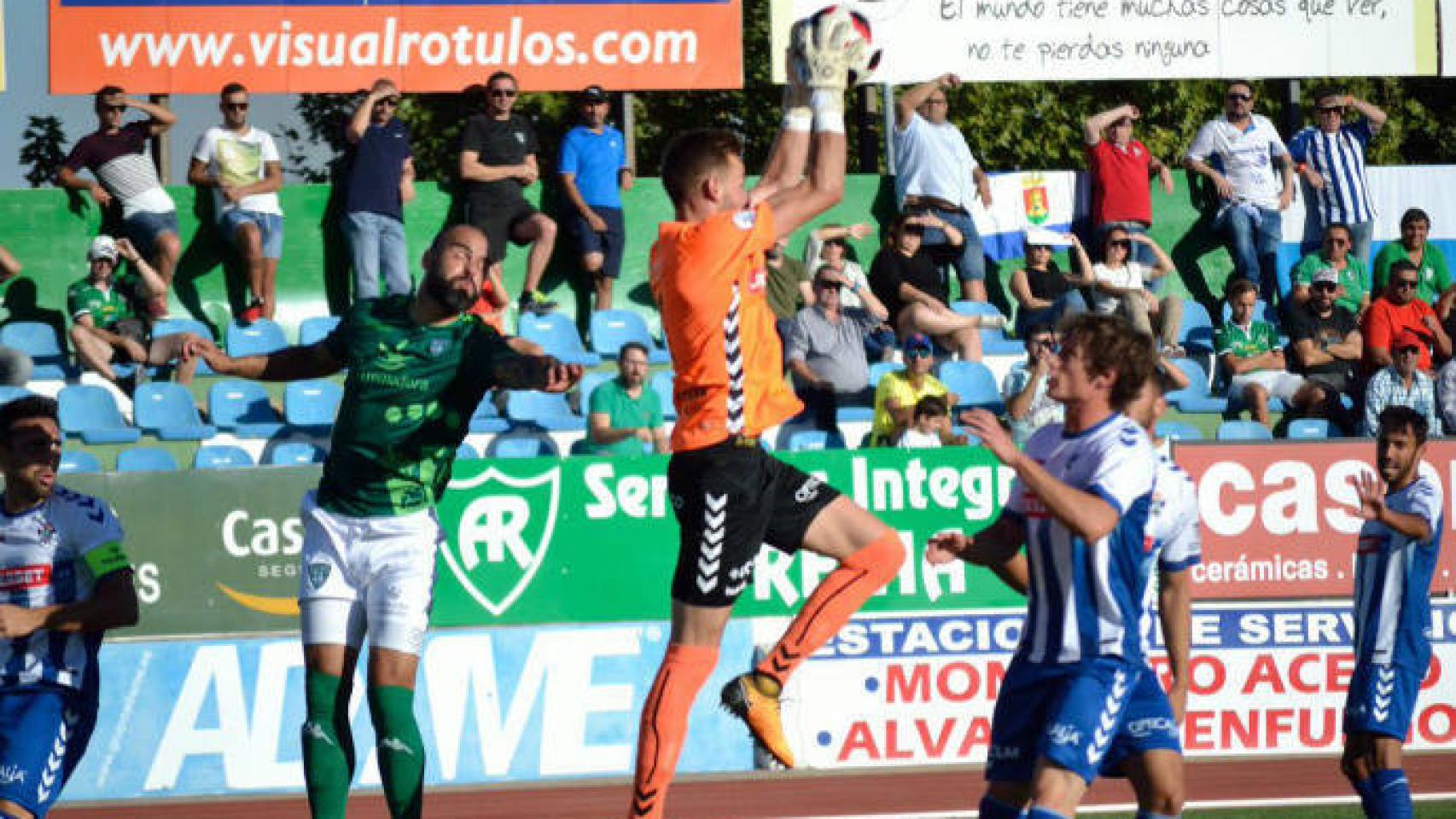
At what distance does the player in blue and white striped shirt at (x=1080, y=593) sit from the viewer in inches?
238

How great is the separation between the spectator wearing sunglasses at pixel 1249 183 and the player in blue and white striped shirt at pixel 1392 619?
1015 cm

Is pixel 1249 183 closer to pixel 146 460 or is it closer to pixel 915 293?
pixel 915 293

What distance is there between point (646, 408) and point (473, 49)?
5.53 metres

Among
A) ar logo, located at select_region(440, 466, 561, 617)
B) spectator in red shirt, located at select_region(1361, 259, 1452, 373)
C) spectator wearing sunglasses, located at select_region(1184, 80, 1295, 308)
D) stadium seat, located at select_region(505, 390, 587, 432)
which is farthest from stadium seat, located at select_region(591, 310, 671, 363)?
spectator in red shirt, located at select_region(1361, 259, 1452, 373)

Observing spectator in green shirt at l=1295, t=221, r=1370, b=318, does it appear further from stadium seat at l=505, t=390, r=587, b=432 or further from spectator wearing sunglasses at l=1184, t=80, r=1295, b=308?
stadium seat at l=505, t=390, r=587, b=432

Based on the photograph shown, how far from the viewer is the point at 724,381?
6.98 m

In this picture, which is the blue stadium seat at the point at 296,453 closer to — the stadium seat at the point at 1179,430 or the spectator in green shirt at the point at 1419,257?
the stadium seat at the point at 1179,430

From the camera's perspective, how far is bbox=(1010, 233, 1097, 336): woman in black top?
16.9 m

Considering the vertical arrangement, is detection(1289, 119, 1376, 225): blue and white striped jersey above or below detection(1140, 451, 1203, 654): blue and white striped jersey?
above

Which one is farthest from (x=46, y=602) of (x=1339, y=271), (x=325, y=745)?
(x=1339, y=271)

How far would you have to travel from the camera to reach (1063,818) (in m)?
5.95

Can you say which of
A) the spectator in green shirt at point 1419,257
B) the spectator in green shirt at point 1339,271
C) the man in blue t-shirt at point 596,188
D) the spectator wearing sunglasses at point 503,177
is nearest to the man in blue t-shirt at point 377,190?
the spectator wearing sunglasses at point 503,177

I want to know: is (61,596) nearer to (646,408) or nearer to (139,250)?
(646,408)

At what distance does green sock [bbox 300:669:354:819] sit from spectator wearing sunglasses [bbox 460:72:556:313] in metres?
9.10
